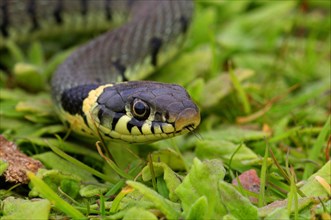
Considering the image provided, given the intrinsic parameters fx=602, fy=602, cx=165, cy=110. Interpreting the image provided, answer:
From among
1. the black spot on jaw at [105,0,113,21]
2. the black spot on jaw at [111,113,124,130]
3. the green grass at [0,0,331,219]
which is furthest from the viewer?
the black spot on jaw at [105,0,113,21]

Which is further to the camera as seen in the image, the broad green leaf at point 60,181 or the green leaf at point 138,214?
the broad green leaf at point 60,181

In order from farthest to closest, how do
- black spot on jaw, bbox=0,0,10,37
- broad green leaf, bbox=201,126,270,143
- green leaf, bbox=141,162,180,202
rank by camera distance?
black spot on jaw, bbox=0,0,10,37, broad green leaf, bbox=201,126,270,143, green leaf, bbox=141,162,180,202

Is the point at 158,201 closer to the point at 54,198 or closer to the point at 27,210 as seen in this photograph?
the point at 54,198

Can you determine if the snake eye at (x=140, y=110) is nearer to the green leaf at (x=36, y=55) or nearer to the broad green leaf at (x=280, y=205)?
the broad green leaf at (x=280, y=205)

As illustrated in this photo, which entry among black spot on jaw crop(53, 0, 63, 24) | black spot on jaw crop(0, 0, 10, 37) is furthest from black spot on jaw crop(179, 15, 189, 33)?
black spot on jaw crop(0, 0, 10, 37)

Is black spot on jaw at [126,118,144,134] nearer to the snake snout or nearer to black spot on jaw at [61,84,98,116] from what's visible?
the snake snout

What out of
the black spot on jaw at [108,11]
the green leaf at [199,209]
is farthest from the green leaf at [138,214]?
the black spot on jaw at [108,11]
